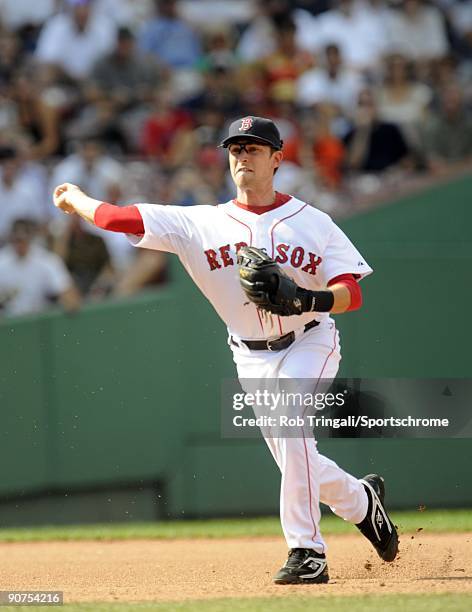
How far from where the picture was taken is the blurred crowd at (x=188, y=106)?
348 inches

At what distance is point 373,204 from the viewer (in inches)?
348

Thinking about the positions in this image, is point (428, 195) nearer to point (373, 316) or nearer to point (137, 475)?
point (373, 316)

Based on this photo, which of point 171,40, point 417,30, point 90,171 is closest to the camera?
point 90,171

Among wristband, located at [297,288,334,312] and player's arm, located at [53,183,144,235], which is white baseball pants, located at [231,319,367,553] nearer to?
wristband, located at [297,288,334,312]

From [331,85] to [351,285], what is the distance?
6207 mm

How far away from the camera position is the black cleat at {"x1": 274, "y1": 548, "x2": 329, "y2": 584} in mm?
4766

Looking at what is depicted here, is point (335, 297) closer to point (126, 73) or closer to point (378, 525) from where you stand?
point (378, 525)

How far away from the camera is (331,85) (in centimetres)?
1077

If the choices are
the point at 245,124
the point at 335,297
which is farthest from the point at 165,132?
the point at 335,297

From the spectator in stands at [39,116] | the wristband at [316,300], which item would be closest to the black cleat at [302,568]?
the wristband at [316,300]

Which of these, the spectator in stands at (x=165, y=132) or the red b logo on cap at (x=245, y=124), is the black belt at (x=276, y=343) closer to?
the red b logo on cap at (x=245, y=124)

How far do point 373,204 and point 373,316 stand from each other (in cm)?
117

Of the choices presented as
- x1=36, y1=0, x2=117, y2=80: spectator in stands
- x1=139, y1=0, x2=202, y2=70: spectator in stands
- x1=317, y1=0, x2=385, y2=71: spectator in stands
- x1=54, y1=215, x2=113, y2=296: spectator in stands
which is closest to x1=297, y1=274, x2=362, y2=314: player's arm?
x1=54, y1=215, x2=113, y2=296: spectator in stands

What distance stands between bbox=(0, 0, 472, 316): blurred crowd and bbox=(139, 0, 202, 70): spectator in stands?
0.5 inches
